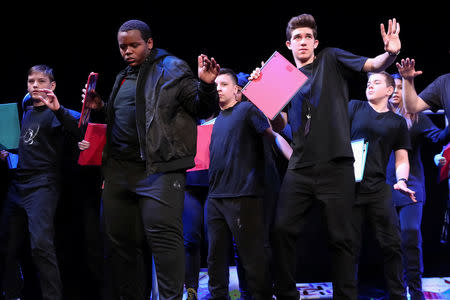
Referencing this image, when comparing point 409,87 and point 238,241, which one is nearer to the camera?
point 409,87

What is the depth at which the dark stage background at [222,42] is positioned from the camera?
4191 millimetres

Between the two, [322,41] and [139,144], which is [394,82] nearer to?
[322,41]

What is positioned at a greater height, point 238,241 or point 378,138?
point 378,138

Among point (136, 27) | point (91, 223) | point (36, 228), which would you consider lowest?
point (91, 223)

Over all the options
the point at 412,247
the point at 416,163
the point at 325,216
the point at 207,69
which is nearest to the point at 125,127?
the point at 207,69

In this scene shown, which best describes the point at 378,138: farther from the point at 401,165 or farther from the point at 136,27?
the point at 136,27

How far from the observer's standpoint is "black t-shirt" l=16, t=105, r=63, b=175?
3271 mm

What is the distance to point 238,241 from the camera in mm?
2822

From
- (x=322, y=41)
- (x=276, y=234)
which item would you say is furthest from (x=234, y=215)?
(x=322, y=41)

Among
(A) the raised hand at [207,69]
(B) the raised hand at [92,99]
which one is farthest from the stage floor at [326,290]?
(A) the raised hand at [207,69]

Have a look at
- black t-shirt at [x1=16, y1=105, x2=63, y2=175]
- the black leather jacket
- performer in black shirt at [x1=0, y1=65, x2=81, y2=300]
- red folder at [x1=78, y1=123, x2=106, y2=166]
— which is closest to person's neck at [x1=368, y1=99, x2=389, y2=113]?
the black leather jacket

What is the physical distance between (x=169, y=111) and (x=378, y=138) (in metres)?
1.73

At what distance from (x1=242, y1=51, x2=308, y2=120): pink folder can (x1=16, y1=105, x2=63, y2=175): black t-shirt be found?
63.4 inches

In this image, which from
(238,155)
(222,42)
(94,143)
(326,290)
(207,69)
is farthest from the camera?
(222,42)
